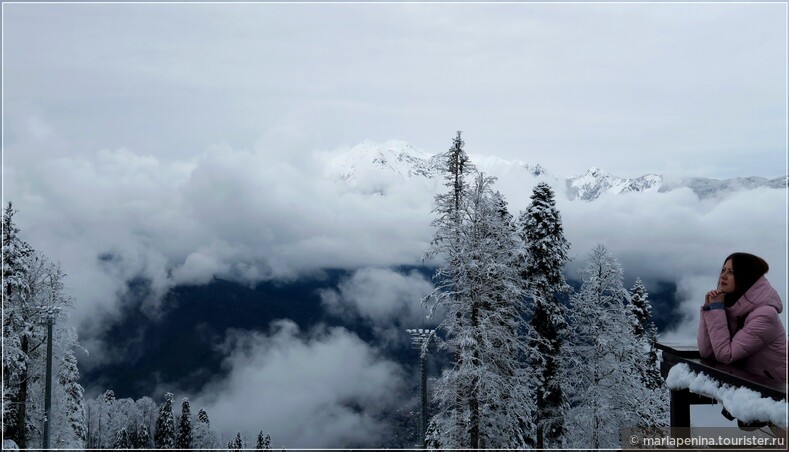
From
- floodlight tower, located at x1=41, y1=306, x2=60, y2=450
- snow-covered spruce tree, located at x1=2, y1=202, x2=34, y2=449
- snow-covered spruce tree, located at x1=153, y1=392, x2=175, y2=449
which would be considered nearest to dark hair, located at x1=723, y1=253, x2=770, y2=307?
floodlight tower, located at x1=41, y1=306, x2=60, y2=450

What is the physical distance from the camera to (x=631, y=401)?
25031mm

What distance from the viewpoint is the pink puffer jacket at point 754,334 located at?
18.4 feet

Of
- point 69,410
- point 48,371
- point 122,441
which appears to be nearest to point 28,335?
point 48,371

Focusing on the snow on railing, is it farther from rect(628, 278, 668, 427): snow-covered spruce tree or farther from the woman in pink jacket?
rect(628, 278, 668, 427): snow-covered spruce tree

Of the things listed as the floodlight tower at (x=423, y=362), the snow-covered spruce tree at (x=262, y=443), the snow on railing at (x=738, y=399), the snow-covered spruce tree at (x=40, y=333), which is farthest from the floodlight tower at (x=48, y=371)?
the snow-covered spruce tree at (x=262, y=443)

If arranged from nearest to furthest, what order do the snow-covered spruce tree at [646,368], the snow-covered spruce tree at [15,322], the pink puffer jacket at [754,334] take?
the pink puffer jacket at [754,334], the snow-covered spruce tree at [15,322], the snow-covered spruce tree at [646,368]

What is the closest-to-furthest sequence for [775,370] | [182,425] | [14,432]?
1. [775,370]
2. [14,432]
3. [182,425]

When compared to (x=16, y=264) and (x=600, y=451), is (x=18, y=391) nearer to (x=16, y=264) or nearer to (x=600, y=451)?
(x=16, y=264)

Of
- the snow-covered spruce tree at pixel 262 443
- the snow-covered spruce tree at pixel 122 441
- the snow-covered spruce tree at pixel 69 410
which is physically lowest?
the snow-covered spruce tree at pixel 262 443

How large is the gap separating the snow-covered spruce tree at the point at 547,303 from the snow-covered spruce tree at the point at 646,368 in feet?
10.4

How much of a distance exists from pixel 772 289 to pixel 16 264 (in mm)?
26776

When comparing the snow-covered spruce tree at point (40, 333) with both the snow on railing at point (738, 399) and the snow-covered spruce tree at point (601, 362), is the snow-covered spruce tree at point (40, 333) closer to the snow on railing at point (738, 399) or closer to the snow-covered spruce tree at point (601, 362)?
the snow-covered spruce tree at point (601, 362)

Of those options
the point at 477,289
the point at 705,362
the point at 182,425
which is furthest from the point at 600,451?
the point at 182,425

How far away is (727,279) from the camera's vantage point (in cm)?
602
